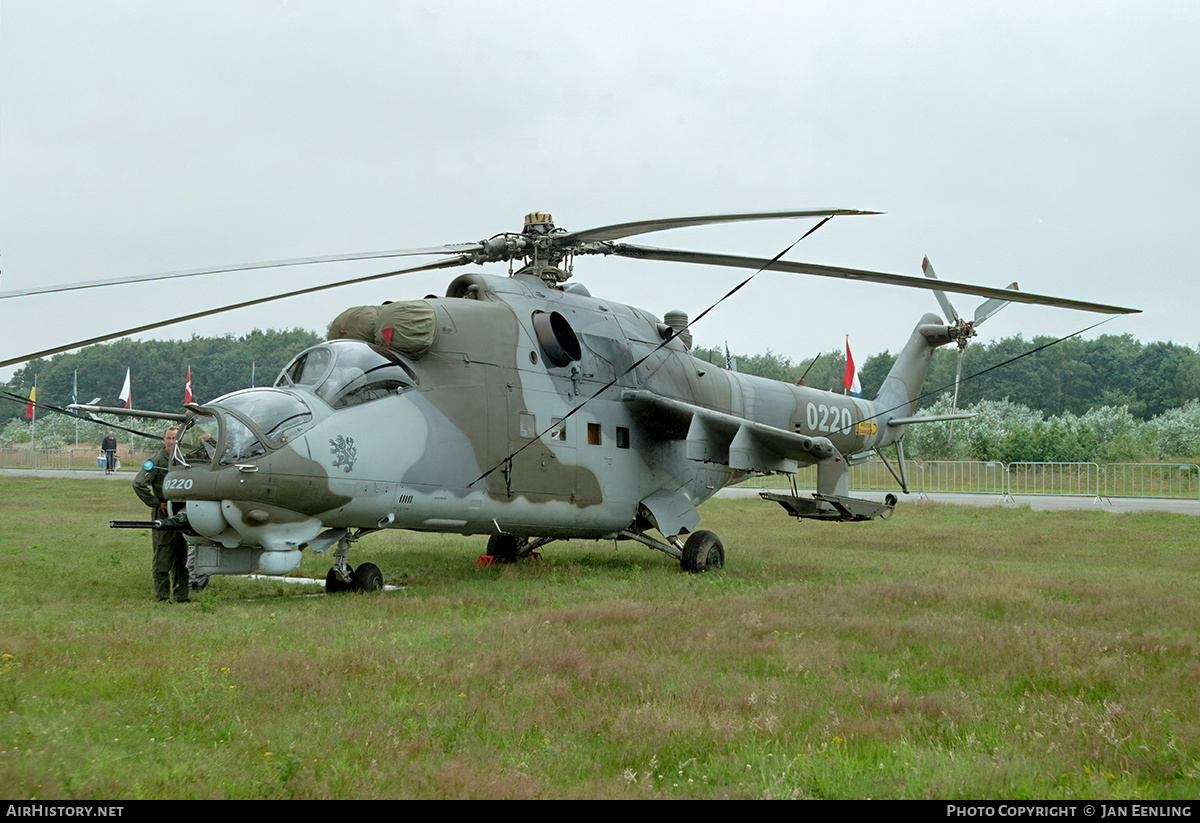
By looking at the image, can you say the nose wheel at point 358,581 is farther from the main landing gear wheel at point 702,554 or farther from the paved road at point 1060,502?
the paved road at point 1060,502

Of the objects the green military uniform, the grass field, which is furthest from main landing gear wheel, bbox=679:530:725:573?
the green military uniform

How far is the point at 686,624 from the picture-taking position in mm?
9305

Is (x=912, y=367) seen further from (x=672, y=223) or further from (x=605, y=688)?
(x=605, y=688)

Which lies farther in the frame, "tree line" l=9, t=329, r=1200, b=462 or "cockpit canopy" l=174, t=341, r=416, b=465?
"tree line" l=9, t=329, r=1200, b=462

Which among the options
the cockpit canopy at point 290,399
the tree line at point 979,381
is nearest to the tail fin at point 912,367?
the cockpit canopy at point 290,399

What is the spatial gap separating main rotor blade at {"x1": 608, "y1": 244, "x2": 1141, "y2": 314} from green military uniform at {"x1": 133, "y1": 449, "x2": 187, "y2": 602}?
21.5ft

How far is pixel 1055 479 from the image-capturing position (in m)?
37.0

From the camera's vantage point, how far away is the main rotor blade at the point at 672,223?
9062 mm

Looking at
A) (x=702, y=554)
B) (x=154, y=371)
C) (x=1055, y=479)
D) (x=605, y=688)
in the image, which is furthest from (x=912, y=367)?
(x=154, y=371)

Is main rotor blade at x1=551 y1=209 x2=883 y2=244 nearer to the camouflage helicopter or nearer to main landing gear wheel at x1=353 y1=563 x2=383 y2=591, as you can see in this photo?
the camouflage helicopter

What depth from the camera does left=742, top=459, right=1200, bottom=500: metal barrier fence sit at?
35.3m

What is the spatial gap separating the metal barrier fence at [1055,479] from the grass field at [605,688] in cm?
2363
